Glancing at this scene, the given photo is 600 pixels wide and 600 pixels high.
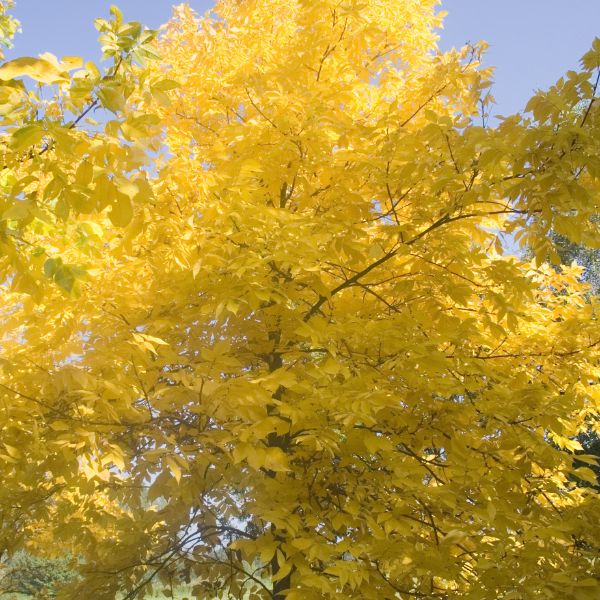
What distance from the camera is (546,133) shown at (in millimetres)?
2244

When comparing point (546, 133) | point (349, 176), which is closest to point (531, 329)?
point (349, 176)

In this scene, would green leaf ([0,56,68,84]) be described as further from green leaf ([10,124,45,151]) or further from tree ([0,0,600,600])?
tree ([0,0,600,600])

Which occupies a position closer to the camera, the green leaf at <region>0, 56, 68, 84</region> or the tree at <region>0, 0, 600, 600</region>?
the green leaf at <region>0, 56, 68, 84</region>

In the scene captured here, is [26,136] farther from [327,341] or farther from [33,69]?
[327,341]

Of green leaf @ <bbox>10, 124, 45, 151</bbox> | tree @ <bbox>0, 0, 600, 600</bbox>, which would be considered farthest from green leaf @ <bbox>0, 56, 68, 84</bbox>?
tree @ <bbox>0, 0, 600, 600</bbox>

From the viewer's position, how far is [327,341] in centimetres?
301

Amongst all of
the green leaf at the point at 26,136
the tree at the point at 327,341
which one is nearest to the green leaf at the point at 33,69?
the green leaf at the point at 26,136

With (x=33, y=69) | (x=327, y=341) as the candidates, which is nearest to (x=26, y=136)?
Result: (x=33, y=69)

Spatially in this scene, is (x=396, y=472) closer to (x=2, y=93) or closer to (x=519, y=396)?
(x=519, y=396)

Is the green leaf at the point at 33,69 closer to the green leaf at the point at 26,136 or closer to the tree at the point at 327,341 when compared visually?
the green leaf at the point at 26,136

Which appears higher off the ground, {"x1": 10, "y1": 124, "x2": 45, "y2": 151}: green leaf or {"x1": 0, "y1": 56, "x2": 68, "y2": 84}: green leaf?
{"x1": 0, "y1": 56, "x2": 68, "y2": 84}: green leaf

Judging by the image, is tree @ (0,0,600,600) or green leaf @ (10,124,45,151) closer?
green leaf @ (10,124,45,151)

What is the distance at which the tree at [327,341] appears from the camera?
2514mm

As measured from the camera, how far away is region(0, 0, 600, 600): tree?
8.25 feet
